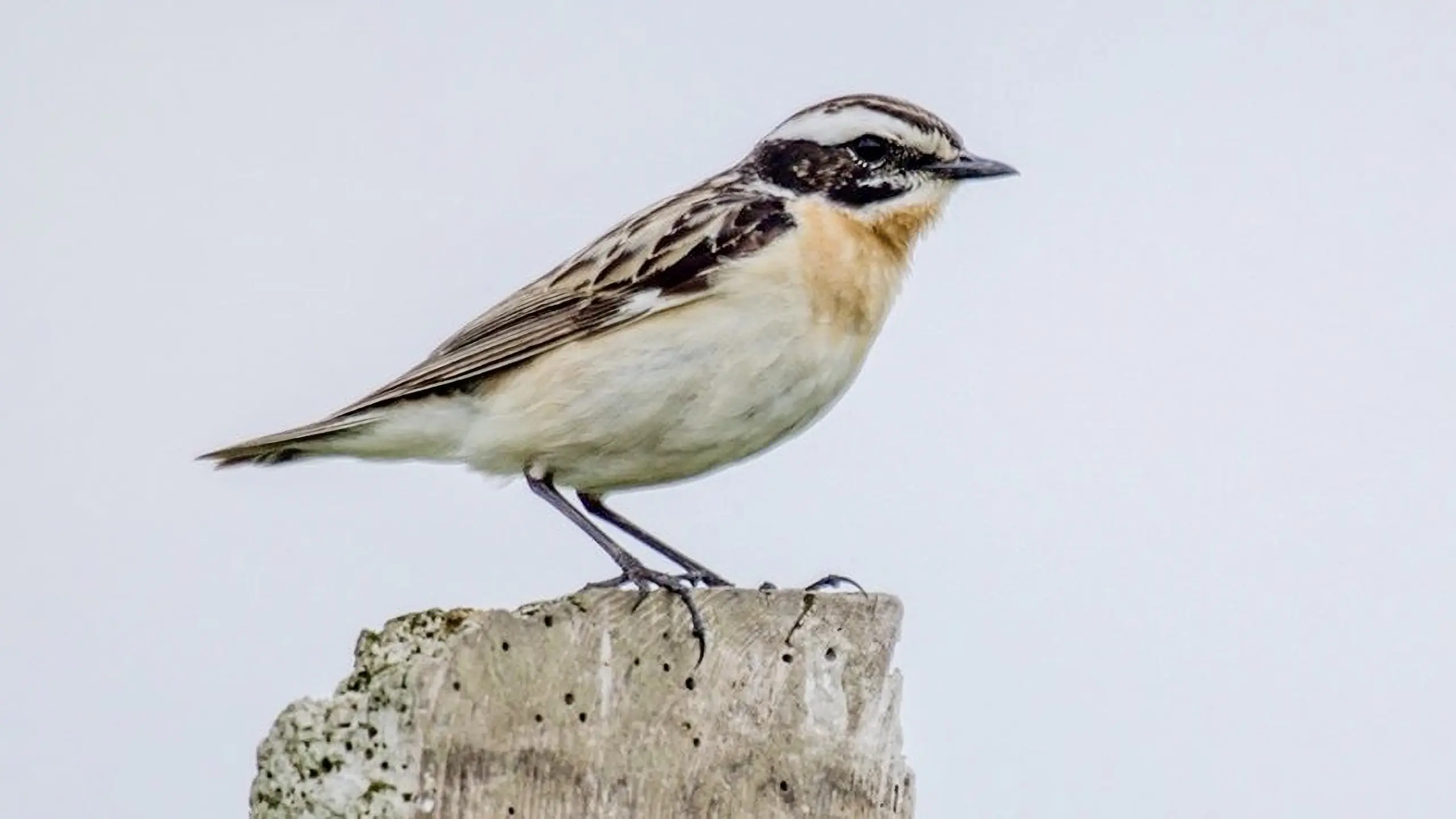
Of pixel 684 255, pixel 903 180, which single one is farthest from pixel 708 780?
pixel 903 180

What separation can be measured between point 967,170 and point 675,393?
1.84 meters

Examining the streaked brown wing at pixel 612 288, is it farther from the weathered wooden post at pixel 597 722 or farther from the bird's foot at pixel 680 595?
the weathered wooden post at pixel 597 722

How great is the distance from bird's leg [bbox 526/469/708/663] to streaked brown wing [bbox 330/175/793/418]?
1.65 ft

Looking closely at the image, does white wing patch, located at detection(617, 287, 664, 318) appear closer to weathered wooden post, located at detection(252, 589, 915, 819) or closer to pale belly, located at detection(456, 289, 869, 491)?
pale belly, located at detection(456, 289, 869, 491)

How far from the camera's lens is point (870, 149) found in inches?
359

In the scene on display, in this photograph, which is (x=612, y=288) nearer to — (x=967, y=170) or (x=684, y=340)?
(x=684, y=340)

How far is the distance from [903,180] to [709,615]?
4117 mm

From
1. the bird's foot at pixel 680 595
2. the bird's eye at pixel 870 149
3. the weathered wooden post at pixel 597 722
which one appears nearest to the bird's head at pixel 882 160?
the bird's eye at pixel 870 149

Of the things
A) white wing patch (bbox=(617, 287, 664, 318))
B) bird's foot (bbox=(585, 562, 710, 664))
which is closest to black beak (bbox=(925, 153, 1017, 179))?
white wing patch (bbox=(617, 287, 664, 318))

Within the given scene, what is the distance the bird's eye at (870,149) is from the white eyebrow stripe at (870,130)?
0.02 m

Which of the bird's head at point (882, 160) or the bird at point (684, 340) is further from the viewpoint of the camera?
the bird's head at point (882, 160)

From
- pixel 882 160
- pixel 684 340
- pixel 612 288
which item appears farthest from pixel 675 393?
pixel 882 160

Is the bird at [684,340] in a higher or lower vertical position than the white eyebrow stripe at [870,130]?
lower

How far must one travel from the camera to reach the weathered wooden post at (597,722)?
4.75m
